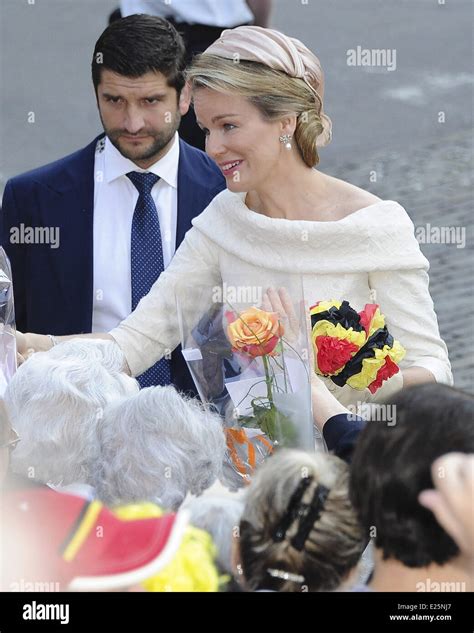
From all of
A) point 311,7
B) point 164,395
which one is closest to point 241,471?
point 164,395

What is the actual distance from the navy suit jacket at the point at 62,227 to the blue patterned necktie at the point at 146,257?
8 centimetres

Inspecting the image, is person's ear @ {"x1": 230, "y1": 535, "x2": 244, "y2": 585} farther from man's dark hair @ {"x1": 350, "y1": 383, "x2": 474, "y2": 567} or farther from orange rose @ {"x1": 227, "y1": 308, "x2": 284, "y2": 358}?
orange rose @ {"x1": 227, "y1": 308, "x2": 284, "y2": 358}

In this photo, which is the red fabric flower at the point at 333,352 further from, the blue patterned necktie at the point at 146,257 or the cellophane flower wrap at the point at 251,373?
the blue patterned necktie at the point at 146,257

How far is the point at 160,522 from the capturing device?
82.3 inches

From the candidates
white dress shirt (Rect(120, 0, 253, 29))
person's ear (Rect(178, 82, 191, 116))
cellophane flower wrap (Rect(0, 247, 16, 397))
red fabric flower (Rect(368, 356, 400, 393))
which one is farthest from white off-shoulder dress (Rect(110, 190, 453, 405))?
white dress shirt (Rect(120, 0, 253, 29))

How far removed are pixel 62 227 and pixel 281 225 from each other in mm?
947

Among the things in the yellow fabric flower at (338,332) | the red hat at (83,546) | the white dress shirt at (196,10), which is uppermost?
the white dress shirt at (196,10)

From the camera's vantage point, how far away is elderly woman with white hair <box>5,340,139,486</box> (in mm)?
2789

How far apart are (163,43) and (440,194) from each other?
3.86m

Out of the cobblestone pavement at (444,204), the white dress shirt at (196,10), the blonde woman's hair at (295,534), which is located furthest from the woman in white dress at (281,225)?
the cobblestone pavement at (444,204)

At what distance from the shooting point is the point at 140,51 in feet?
13.3

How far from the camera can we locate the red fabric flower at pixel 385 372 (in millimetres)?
2994

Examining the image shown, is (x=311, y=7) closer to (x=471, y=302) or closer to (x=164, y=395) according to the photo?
(x=471, y=302)

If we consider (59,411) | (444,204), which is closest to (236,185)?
(59,411)
